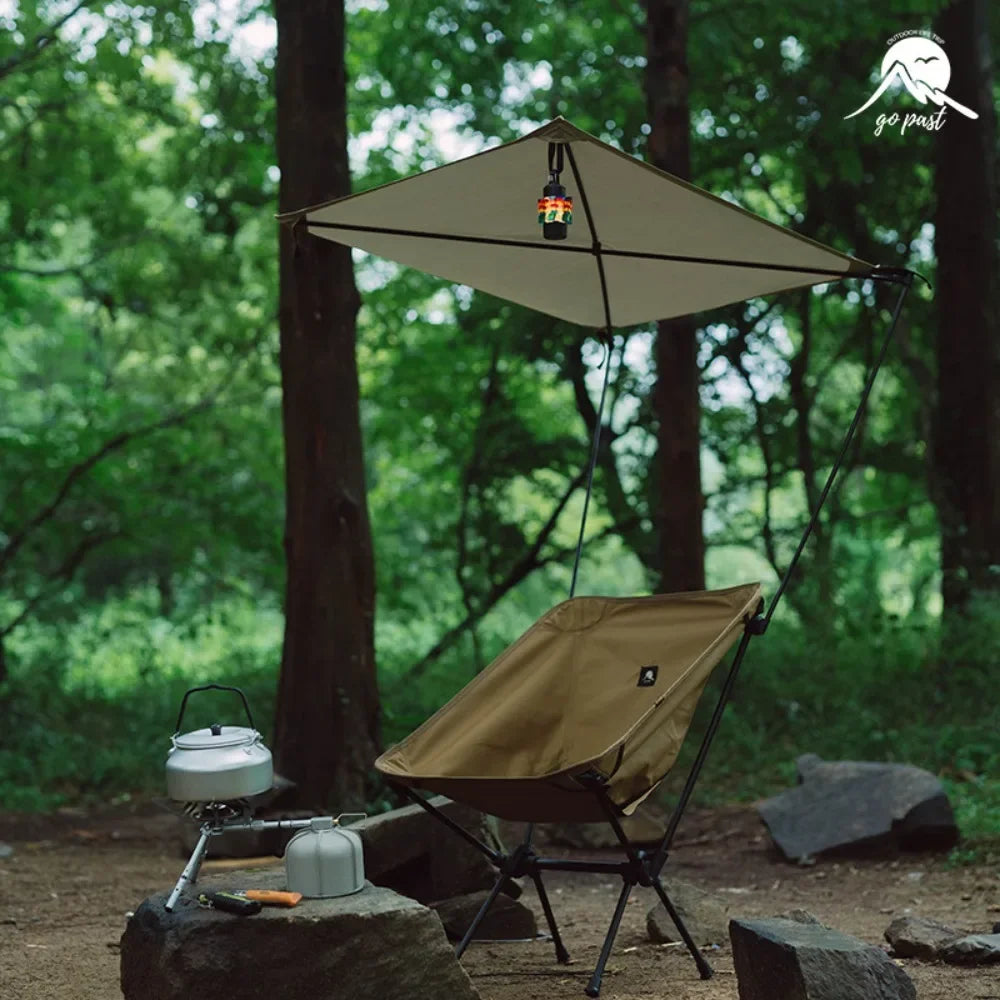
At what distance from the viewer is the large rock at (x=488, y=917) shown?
340 centimetres

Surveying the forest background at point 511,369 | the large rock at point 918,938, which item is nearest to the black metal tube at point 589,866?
the large rock at point 918,938

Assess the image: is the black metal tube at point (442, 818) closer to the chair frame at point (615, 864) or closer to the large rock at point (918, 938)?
the chair frame at point (615, 864)

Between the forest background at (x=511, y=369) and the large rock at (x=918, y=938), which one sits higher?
the forest background at (x=511, y=369)

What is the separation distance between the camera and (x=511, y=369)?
812 centimetres

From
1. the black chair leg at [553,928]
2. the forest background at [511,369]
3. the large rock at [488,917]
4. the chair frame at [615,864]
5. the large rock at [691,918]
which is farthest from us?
the forest background at [511,369]

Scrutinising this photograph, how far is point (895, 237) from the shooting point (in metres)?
8.60

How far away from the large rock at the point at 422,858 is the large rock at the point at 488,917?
0.18ft

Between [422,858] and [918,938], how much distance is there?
124cm

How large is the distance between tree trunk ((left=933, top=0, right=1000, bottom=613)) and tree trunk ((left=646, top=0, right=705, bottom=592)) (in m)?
A: 1.81

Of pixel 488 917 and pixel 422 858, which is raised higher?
pixel 422 858

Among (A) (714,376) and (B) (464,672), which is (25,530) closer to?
(B) (464,672)

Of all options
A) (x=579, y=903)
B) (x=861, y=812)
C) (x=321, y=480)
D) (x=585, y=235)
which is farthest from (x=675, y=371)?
(x=579, y=903)

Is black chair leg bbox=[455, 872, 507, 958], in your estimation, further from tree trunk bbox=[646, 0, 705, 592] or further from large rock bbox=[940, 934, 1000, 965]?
tree trunk bbox=[646, 0, 705, 592]

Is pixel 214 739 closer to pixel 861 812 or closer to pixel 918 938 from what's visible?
pixel 918 938
